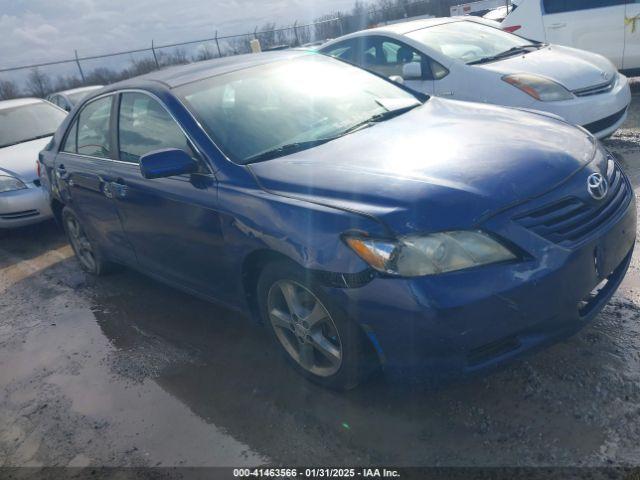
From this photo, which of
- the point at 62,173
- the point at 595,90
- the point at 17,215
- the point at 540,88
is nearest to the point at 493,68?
the point at 540,88

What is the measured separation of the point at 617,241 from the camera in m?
2.70

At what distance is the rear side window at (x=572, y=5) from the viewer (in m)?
7.92

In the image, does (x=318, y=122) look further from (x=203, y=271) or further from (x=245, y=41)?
(x=245, y=41)

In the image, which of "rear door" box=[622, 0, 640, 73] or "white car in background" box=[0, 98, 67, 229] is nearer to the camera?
"white car in background" box=[0, 98, 67, 229]

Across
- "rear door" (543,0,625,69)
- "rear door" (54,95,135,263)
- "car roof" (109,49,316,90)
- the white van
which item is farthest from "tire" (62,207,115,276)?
"rear door" (543,0,625,69)

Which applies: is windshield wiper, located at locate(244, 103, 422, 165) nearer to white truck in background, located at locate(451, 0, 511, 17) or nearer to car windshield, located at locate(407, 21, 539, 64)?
car windshield, located at locate(407, 21, 539, 64)

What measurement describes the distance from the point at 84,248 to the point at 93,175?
1193 millimetres

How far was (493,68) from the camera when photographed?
5879 millimetres

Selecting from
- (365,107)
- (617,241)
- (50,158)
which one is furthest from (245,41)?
(617,241)

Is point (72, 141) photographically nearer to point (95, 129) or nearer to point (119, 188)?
point (95, 129)

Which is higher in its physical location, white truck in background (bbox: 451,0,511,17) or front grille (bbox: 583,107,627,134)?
front grille (bbox: 583,107,627,134)

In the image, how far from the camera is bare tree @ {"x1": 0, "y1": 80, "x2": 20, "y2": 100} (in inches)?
784

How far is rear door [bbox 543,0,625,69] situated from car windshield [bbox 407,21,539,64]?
184 cm

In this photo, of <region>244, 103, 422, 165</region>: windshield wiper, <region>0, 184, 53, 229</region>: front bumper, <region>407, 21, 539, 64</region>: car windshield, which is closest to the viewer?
<region>244, 103, 422, 165</region>: windshield wiper
